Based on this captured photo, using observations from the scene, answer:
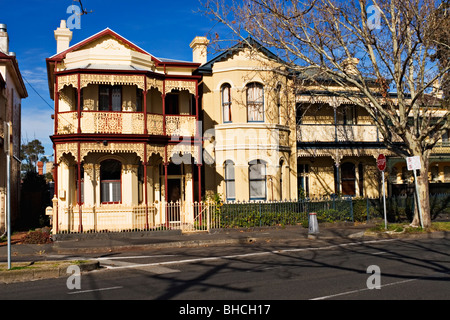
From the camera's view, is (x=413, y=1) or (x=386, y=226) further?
(x=386, y=226)

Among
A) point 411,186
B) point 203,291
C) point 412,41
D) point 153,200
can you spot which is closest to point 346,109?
point 411,186

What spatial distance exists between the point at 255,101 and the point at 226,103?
4.69 feet

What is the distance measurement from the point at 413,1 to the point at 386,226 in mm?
8490

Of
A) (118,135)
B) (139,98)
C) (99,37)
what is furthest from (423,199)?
(99,37)

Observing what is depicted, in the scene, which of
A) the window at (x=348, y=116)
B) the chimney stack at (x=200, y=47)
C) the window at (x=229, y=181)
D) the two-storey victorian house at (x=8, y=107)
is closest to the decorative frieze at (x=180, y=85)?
the window at (x=229, y=181)

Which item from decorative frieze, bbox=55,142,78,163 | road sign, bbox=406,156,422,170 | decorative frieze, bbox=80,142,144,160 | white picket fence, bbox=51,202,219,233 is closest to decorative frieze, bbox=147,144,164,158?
decorative frieze, bbox=80,142,144,160

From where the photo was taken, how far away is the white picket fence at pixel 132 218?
19.9 metres

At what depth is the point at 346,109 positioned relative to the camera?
27516 mm

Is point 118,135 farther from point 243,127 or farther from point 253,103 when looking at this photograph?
point 253,103

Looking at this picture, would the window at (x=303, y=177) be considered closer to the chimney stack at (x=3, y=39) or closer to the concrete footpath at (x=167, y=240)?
the concrete footpath at (x=167, y=240)

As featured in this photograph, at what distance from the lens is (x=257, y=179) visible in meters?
23.6

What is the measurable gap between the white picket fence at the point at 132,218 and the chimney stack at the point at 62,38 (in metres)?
9.17

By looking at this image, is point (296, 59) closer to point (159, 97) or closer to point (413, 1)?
point (413, 1)

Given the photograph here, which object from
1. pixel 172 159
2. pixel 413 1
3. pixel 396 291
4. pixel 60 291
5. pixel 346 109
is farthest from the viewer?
pixel 346 109
